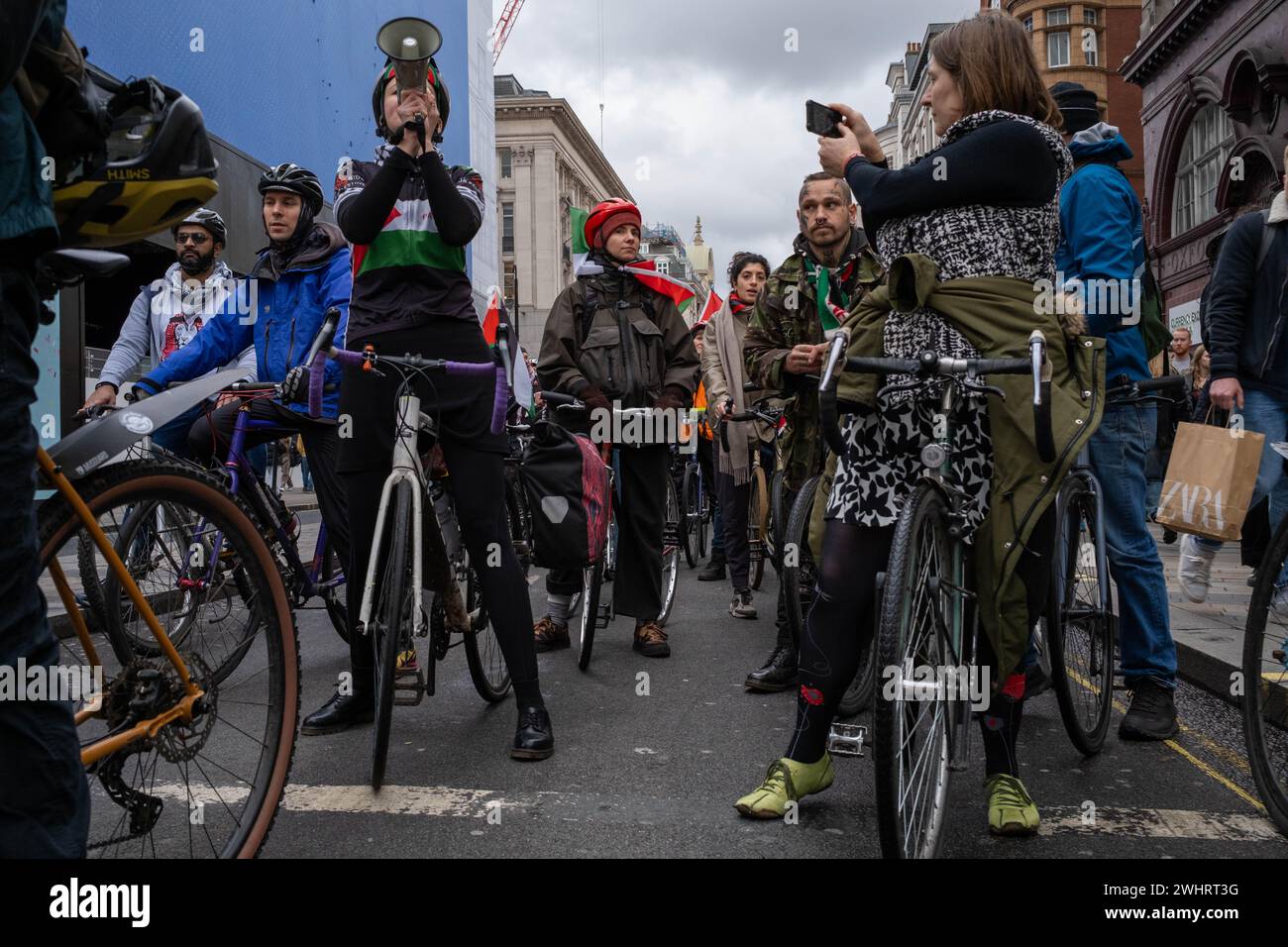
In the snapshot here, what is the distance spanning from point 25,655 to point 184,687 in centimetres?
60

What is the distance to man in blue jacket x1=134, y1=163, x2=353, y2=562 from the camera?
475 cm

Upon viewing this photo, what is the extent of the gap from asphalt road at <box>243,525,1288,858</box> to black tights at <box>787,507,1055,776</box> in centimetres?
32

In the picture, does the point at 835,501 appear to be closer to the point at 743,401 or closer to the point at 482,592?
the point at 482,592

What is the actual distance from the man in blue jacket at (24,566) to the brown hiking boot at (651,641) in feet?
12.6

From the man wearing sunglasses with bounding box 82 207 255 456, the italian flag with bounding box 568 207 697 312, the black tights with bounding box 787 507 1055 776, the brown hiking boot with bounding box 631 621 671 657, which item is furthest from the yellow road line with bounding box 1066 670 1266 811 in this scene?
the man wearing sunglasses with bounding box 82 207 255 456

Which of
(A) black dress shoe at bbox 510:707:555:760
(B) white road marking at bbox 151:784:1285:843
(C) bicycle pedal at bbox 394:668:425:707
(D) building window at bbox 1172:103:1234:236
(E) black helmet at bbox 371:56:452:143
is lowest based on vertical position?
(B) white road marking at bbox 151:784:1285:843

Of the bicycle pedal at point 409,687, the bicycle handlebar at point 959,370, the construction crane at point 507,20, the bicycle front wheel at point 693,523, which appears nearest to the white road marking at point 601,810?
the bicycle pedal at point 409,687

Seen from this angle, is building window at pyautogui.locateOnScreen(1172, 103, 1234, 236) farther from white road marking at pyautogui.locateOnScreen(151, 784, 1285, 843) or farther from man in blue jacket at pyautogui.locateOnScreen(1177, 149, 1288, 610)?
white road marking at pyautogui.locateOnScreen(151, 784, 1285, 843)

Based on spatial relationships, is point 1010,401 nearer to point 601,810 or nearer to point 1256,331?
point 601,810

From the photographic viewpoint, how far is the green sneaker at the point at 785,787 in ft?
9.18

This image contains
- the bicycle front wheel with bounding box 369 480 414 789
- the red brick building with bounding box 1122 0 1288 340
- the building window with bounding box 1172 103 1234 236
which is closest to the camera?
the bicycle front wheel with bounding box 369 480 414 789

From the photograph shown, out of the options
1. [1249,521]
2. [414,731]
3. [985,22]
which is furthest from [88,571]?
[1249,521]

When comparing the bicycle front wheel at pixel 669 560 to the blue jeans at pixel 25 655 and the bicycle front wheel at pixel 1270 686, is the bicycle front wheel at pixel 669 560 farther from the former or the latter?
the blue jeans at pixel 25 655

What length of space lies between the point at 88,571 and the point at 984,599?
2028mm
